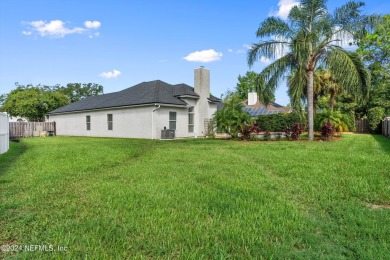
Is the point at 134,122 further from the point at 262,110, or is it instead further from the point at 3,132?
the point at 262,110

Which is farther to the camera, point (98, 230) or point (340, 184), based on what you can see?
point (340, 184)

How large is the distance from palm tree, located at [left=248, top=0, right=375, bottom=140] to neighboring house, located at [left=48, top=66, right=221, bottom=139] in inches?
253

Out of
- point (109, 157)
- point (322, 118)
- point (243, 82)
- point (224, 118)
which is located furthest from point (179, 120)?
point (243, 82)

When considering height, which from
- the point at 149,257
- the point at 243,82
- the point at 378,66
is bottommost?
the point at 149,257

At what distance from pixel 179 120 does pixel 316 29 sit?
1112 centimetres

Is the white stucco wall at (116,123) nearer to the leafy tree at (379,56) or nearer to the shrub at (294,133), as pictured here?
the shrub at (294,133)

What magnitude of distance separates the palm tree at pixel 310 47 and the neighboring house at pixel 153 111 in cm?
643

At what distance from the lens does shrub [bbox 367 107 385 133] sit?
1008 inches

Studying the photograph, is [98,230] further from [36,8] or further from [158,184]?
[36,8]

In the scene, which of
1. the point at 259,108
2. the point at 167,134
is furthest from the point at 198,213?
the point at 259,108

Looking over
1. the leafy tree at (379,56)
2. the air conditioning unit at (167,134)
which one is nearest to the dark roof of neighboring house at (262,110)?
the leafy tree at (379,56)

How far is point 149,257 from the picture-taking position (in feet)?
8.79

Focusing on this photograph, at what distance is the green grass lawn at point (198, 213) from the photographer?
283 centimetres

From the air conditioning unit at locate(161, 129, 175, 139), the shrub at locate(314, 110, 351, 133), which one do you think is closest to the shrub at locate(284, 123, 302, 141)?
the shrub at locate(314, 110, 351, 133)
